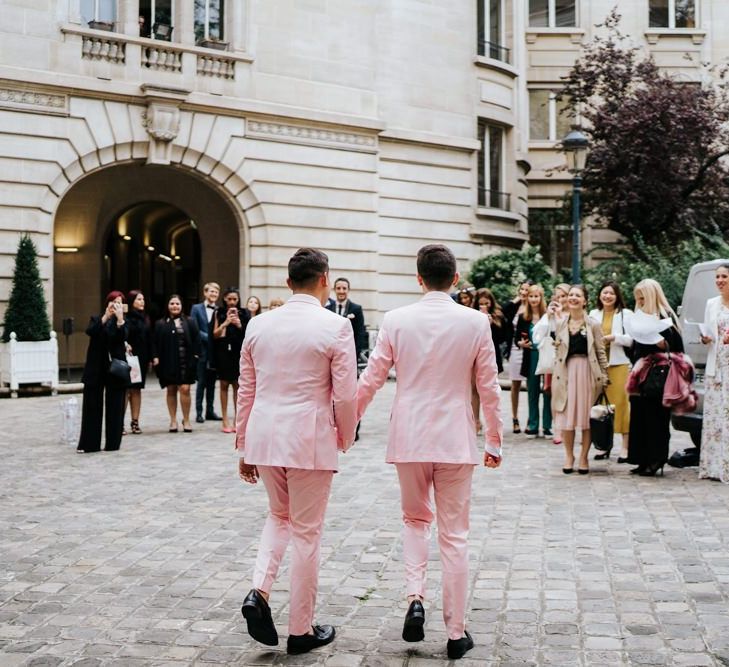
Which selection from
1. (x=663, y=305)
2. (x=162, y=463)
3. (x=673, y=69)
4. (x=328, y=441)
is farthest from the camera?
(x=673, y=69)

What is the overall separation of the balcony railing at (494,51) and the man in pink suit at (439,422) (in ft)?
77.3

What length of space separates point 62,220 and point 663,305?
18961 mm

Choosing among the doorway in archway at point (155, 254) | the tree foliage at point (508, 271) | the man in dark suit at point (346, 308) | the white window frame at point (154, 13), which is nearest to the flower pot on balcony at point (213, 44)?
the white window frame at point (154, 13)

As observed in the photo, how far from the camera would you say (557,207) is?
106 feet

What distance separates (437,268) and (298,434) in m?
1.07

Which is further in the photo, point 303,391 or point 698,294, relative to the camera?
point 698,294

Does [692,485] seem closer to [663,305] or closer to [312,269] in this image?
[663,305]

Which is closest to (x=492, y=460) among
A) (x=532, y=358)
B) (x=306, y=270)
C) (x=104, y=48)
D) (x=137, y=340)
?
(x=306, y=270)

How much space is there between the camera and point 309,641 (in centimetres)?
473

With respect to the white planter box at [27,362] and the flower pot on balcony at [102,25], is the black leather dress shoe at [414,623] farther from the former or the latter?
the flower pot on balcony at [102,25]

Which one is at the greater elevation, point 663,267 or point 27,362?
point 663,267

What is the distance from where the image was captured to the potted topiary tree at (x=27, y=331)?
1903 cm

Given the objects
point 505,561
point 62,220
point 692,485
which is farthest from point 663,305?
point 62,220

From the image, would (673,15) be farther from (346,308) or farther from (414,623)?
(414,623)
